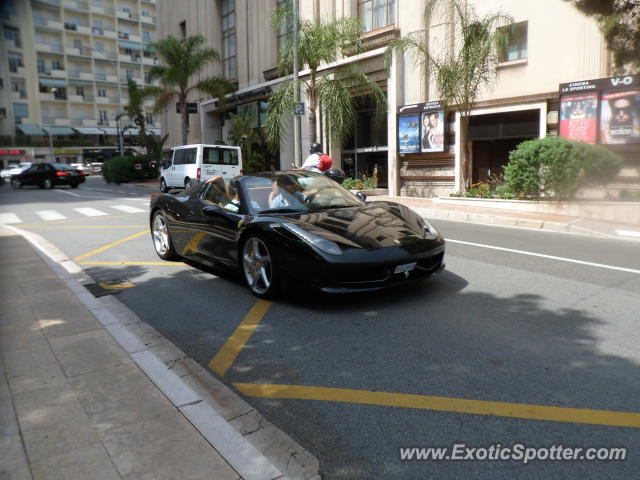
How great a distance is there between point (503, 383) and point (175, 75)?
31510 millimetres

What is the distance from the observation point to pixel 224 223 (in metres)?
6.05

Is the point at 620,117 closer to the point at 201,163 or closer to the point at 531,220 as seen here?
the point at 531,220

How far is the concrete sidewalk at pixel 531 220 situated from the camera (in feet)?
31.5

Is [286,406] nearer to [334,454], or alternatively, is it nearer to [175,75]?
[334,454]

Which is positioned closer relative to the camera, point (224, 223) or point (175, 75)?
point (224, 223)

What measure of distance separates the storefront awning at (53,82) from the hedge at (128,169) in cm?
4227

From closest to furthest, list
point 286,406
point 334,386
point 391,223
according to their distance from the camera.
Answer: point 286,406
point 334,386
point 391,223

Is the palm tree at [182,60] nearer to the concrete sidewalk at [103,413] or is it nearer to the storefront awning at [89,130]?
the concrete sidewalk at [103,413]

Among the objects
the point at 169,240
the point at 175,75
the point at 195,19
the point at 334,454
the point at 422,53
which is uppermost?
the point at 195,19

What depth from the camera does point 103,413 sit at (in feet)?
9.90

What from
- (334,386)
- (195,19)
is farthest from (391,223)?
(195,19)

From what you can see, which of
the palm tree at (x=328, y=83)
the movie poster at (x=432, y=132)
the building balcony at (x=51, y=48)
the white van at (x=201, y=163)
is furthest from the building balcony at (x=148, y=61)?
the movie poster at (x=432, y=132)

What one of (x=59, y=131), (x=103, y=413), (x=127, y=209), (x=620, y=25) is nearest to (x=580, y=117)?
(x=620, y=25)

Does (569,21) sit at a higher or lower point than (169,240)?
higher
